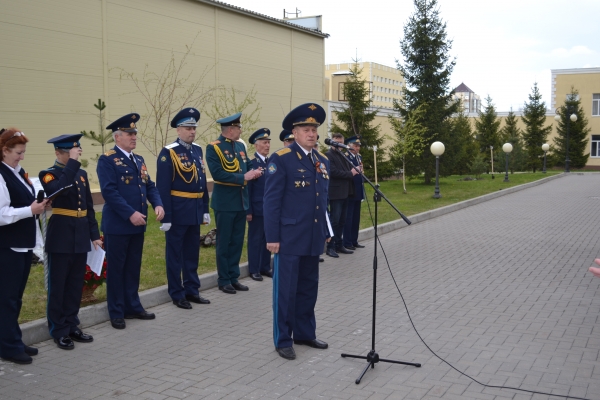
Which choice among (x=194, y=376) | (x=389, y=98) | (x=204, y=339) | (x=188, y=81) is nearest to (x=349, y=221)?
(x=204, y=339)

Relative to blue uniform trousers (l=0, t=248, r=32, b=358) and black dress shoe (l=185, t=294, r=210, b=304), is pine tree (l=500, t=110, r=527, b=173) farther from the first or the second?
blue uniform trousers (l=0, t=248, r=32, b=358)

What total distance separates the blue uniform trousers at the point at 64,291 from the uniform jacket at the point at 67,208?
4.5 inches

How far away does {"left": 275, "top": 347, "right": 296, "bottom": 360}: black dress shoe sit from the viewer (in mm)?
Result: 5695

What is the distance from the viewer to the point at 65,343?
5.98m

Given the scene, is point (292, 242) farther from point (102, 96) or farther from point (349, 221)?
point (102, 96)

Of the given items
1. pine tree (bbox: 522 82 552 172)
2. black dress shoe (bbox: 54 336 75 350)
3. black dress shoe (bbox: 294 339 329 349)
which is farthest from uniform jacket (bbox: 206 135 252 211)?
pine tree (bbox: 522 82 552 172)

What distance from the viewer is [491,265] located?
10273mm

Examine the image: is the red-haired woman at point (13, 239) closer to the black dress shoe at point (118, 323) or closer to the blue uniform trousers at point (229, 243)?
the black dress shoe at point (118, 323)

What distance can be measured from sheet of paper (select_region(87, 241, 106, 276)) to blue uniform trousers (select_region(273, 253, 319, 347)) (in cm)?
187

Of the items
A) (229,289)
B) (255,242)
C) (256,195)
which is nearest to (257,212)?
(256,195)

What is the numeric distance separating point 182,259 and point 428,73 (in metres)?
21.5

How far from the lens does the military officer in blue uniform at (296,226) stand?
5.83 meters

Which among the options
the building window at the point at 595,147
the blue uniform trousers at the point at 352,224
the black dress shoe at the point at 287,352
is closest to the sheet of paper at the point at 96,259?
the black dress shoe at the point at 287,352

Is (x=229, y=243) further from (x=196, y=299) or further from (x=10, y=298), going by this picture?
(x=10, y=298)
